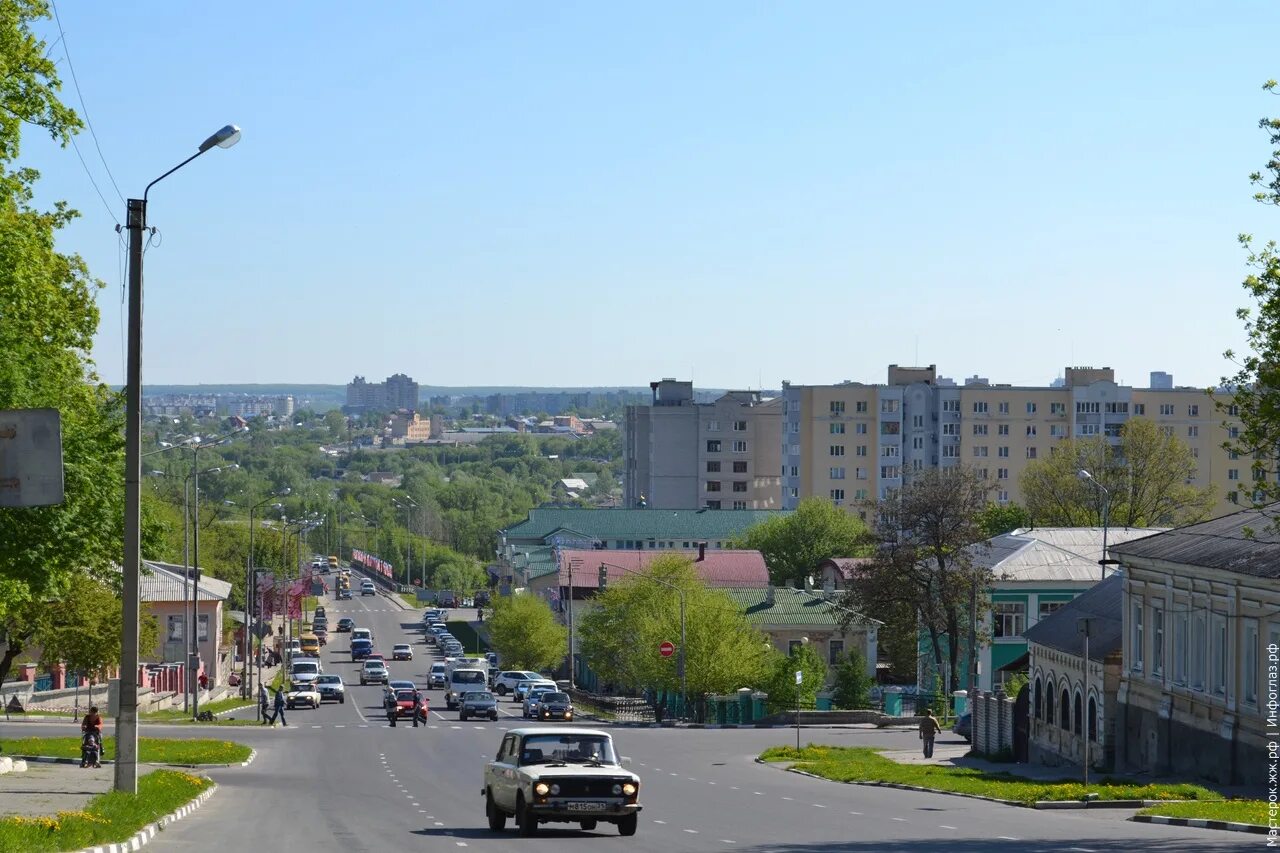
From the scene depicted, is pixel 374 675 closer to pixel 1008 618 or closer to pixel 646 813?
pixel 1008 618

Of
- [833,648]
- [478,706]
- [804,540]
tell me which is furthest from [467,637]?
[478,706]

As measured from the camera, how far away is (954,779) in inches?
1638

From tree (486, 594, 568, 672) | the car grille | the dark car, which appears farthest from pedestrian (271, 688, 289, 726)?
the car grille

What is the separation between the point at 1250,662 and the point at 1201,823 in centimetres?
1306

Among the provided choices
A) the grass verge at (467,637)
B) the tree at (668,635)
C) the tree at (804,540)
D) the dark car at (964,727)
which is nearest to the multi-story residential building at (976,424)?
the tree at (804,540)

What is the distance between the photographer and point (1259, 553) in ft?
131

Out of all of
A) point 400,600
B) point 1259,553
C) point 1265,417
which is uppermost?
point 1265,417

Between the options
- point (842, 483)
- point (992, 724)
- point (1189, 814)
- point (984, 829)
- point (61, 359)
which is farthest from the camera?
point (842, 483)

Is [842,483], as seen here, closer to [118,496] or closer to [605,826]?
[118,496]

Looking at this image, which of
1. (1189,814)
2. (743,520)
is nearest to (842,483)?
(743,520)

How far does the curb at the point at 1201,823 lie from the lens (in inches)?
1026

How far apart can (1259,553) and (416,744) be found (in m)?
27.6

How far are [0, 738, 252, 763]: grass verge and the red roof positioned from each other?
64.1 metres

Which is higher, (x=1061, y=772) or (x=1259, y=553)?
(x=1259, y=553)
